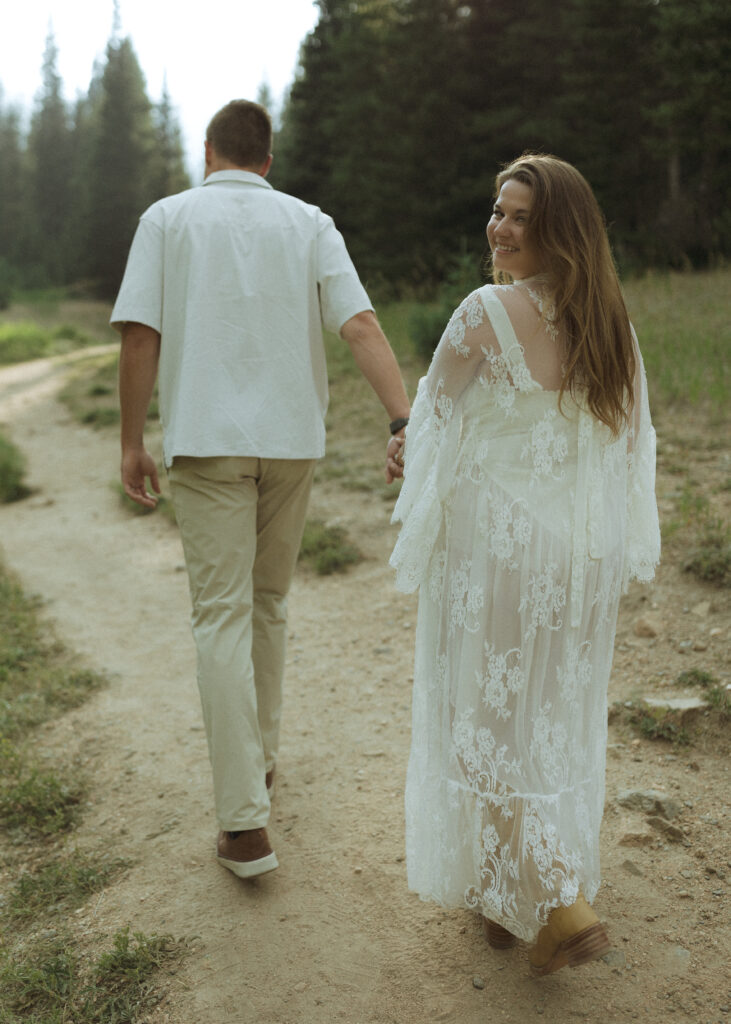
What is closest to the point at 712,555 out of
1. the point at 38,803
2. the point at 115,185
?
the point at 38,803

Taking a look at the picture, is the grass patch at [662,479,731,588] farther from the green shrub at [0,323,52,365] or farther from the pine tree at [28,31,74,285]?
the pine tree at [28,31,74,285]

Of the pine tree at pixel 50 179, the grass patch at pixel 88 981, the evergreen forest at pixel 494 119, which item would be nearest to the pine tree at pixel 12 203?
the pine tree at pixel 50 179

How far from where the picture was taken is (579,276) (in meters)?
2.11

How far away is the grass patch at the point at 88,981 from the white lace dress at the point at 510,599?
794 millimetres

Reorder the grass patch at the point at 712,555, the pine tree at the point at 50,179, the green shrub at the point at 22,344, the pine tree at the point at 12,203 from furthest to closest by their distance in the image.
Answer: the pine tree at the point at 12,203, the pine tree at the point at 50,179, the green shrub at the point at 22,344, the grass patch at the point at 712,555

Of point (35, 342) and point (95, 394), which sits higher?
point (35, 342)

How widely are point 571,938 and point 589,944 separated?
42mm

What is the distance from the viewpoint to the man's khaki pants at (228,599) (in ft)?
9.09

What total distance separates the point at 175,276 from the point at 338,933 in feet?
6.64

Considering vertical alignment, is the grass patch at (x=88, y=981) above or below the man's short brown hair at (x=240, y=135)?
below

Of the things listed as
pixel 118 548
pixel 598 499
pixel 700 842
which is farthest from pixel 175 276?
pixel 118 548

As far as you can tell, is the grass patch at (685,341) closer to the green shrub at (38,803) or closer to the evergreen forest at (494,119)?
the evergreen forest at (494,119)

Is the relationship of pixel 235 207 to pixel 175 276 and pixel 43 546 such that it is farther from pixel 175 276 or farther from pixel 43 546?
pixel 43 546

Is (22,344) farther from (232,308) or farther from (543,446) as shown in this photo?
(543,446)
